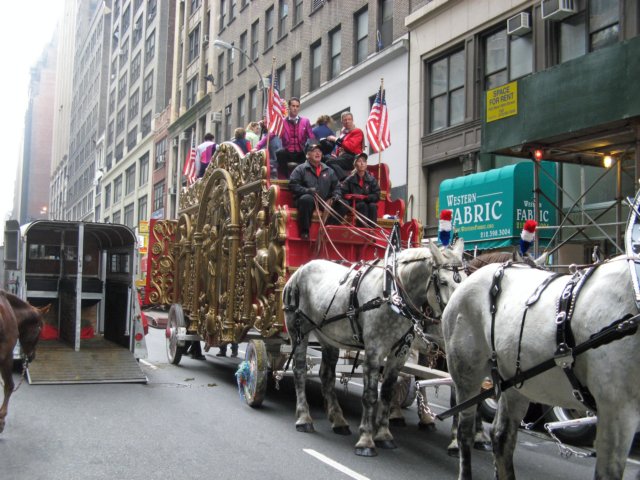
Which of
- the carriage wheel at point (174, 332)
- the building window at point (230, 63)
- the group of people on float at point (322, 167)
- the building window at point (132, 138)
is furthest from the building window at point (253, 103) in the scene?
the building window at point (132, 138)

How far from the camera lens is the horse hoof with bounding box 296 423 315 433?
8.34 meters

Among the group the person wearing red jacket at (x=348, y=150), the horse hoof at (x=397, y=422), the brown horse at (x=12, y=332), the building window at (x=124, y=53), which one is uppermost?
the building window at (x=124, y=53)

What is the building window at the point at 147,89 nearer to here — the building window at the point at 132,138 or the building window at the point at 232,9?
the building window at the point at 132,138

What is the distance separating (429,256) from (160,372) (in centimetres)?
777

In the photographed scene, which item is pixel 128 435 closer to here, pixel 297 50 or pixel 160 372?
pixel 160 372

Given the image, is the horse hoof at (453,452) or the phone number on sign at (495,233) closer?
the horse hoof at (453,452)

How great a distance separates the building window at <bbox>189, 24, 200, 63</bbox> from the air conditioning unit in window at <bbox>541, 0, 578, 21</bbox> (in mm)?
33201

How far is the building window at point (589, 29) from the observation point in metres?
15.8

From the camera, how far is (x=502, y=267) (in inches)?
208

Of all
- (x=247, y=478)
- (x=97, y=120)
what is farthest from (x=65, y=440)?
(x=97, y=120)

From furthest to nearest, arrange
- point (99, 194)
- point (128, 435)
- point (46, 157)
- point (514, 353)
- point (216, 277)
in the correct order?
point (46, 157)
point (99, 194)
point (216, 277)
point (128, 435)
point (514, 353)

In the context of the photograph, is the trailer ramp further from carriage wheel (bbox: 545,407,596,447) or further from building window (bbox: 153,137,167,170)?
building window (bbox: 153,137,167,170)

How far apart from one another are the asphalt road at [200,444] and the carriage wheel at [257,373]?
0.68 feet

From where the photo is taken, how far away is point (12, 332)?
779 cm
